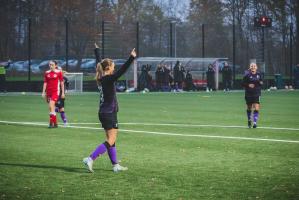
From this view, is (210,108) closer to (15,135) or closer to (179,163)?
(15,135)

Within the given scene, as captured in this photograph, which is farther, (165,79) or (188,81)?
(188,81)

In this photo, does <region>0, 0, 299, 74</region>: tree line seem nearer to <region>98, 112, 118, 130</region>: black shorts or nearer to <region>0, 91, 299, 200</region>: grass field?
<region>0, 91, 299, 200</region>: grass field

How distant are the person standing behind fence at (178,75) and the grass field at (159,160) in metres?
26.8

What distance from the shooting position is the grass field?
32.0ft

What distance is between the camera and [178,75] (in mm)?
49594

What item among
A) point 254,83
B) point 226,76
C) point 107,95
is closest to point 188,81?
point 226,76

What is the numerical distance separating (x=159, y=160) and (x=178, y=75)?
36970 millimetres

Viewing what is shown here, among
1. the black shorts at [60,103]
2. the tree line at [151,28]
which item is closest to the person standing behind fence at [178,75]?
the tree line at [151,28]

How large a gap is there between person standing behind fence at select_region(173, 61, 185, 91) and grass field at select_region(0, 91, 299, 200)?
2681 centimetres

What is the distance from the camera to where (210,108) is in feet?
94.8

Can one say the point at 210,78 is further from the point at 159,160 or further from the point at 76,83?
the point at 159,160

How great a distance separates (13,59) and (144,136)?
42.0 metres

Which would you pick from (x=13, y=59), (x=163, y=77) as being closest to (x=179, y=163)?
(x=163, y=77)

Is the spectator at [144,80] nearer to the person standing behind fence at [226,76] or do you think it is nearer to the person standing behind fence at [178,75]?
the person standing behind fence at [178,75]
